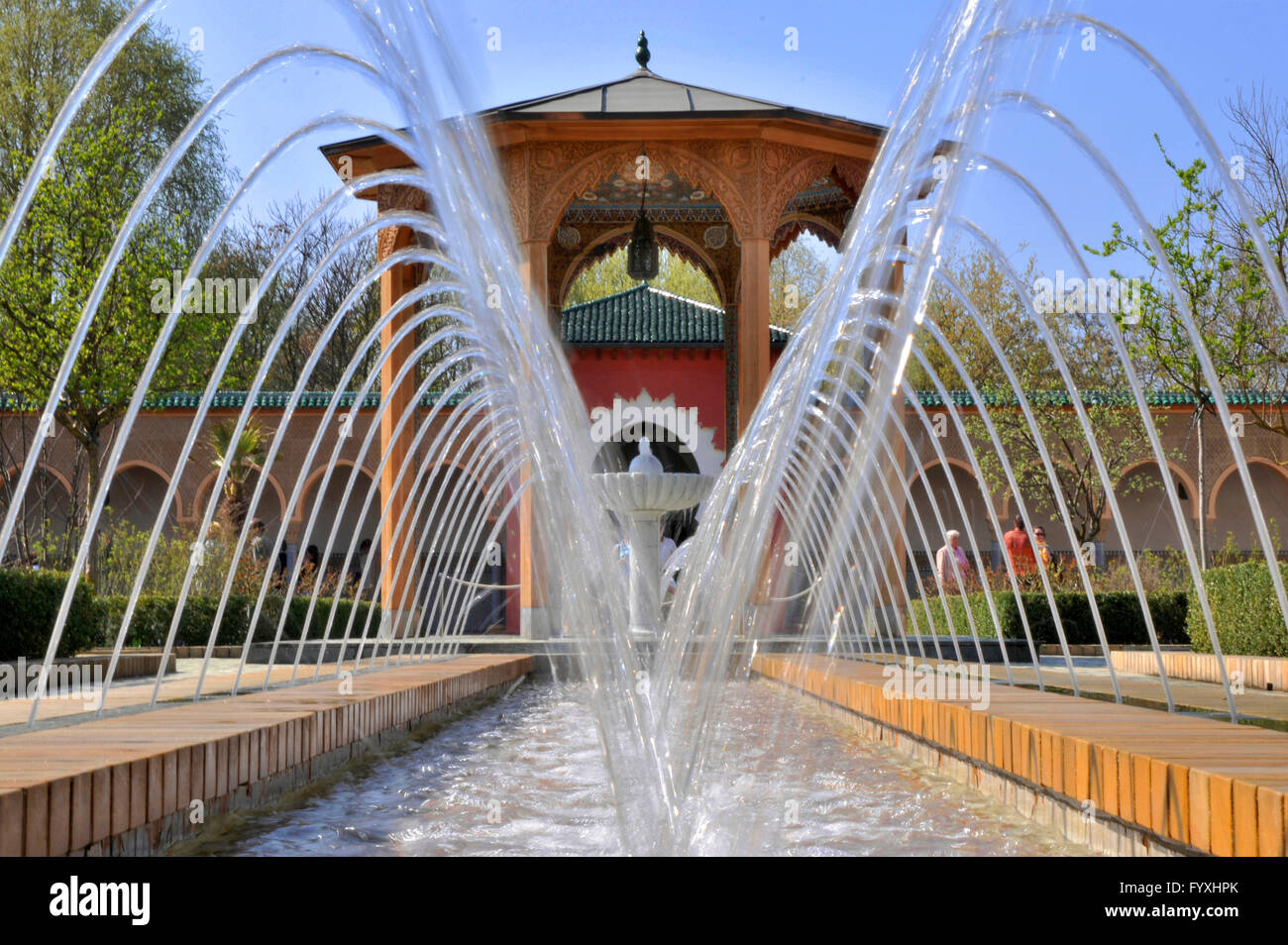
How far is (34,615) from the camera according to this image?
27.1 ft

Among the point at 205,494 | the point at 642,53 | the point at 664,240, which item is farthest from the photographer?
the point at 205,494

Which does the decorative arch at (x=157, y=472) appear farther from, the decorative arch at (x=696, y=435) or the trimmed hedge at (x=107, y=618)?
the trimmed hedge at (x=107, y=618)

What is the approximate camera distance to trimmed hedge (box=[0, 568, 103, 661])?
8.06 meters

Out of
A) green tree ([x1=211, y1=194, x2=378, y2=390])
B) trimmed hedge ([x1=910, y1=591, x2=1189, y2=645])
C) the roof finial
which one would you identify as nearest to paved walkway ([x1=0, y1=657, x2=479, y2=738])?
trimmed hedge ([x1=910, y1=591, x2=1189, y2=645])

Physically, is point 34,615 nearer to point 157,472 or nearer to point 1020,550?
point 1020,550

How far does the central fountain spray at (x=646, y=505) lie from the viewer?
37.8 ft

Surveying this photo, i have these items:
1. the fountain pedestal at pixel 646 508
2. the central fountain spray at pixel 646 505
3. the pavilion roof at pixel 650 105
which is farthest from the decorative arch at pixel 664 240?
the fountain pedestal at pixel 646 508

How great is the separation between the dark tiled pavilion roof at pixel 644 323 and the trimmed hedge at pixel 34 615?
12.7 metres

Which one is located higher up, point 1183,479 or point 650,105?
point 650,105

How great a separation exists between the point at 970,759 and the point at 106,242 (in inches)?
612

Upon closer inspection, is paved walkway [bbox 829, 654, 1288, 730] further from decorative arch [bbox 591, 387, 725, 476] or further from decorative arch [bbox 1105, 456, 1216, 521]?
decorative arch [bbox 1105, 456, 1216, 521]

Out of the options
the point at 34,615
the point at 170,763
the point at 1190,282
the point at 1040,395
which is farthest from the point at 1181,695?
the point at 1040,395

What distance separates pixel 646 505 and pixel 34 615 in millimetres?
5212
